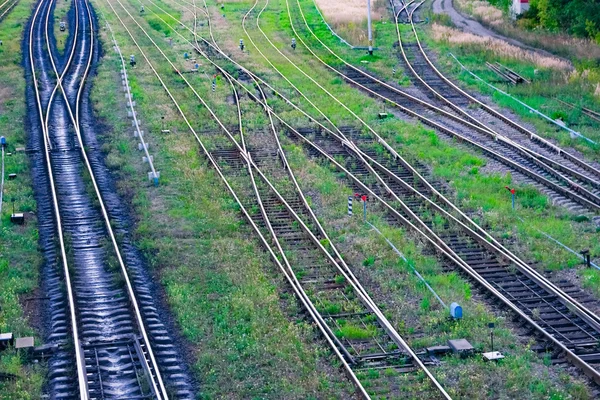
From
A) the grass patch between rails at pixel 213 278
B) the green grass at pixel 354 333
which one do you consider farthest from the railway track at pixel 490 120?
the green grass at pixel 354 333

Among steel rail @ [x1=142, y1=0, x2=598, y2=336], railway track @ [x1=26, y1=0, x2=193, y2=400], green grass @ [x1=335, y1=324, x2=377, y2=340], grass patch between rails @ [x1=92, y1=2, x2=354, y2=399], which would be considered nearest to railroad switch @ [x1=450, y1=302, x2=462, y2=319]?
green grass @ [x1=335, y1=324, x2=377, y2=340]

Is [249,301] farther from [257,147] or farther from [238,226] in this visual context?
[257,147]

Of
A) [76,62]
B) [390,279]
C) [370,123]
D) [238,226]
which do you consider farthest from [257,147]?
[76,62]

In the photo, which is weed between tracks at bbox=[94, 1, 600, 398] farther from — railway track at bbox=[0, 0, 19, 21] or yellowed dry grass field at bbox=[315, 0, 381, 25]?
railway track at bbox=[0, 0, 19, 21]

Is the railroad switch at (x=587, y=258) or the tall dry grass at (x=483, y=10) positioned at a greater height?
the tall dry grass at (x=483, y=10)

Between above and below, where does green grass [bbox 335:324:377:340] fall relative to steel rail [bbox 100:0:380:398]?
below

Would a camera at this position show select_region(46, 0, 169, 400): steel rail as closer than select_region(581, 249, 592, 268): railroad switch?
Yes

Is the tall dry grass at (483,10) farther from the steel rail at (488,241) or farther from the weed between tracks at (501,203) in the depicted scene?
the steel rail at (488,241)
